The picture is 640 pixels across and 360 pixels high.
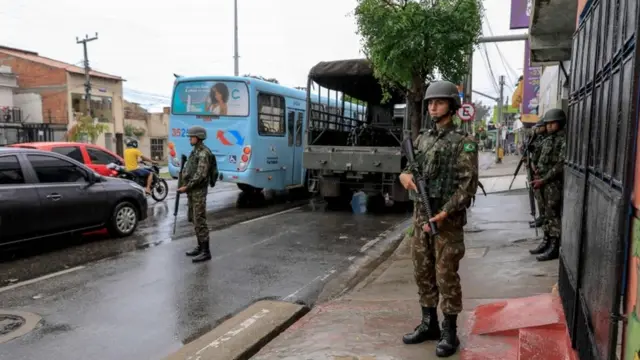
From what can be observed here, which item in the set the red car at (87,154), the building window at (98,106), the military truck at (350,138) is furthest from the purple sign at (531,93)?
the building window at (98,106)

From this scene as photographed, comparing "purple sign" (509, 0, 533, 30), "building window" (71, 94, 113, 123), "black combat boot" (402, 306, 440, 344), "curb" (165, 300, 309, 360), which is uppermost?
"purple sign" (509, 0, 533, 30)

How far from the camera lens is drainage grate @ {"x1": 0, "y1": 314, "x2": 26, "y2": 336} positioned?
14.8 ft

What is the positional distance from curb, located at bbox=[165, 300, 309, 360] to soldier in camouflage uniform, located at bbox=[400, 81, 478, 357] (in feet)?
4.84

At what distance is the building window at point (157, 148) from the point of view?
4719 centimetres

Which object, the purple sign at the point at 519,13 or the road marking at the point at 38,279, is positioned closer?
the road marking at the point at 38,279

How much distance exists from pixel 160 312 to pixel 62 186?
3.55 m

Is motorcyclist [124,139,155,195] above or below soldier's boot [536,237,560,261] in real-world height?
above

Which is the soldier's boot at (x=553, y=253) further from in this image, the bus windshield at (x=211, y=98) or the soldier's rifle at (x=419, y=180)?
the bus windshield at (x=211, y=98)

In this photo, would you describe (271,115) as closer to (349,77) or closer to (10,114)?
(349,77)

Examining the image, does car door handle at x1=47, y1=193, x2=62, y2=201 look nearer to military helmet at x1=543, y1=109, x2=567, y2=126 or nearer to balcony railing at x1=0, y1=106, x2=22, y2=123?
military helmet at x1=543, y1=109, x2=567, y2=126

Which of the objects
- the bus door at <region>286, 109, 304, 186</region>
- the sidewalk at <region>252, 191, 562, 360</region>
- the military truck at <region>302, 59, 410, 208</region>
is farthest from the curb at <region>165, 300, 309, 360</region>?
the bus door at <region>286, 109, 304, 186</region>

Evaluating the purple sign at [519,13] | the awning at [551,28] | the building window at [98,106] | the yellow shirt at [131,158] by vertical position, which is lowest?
the yellow shirt at [131,158]

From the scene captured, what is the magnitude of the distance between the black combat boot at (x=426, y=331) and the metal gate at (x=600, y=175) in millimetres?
927

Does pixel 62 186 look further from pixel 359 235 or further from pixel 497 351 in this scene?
pixel 497 351
